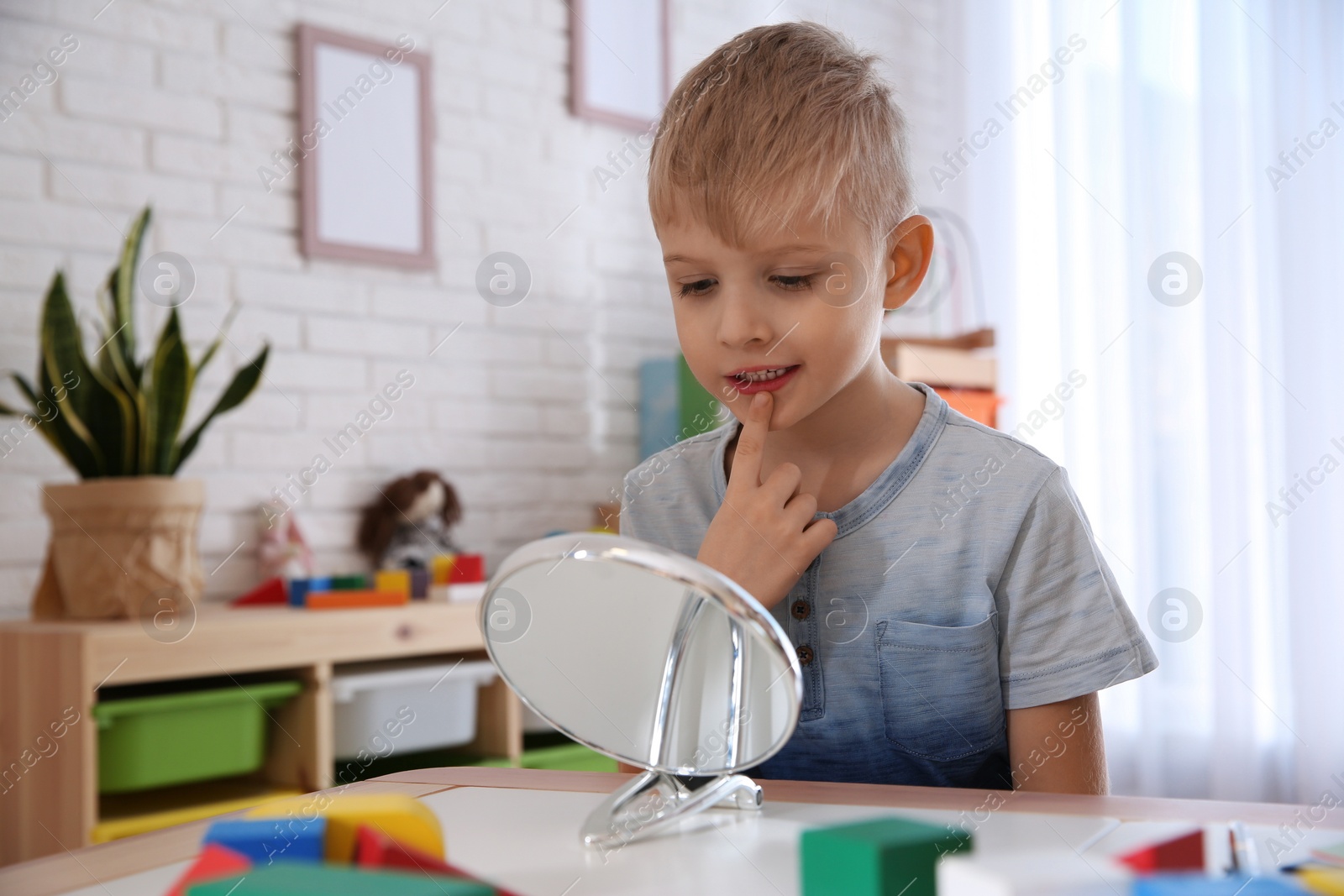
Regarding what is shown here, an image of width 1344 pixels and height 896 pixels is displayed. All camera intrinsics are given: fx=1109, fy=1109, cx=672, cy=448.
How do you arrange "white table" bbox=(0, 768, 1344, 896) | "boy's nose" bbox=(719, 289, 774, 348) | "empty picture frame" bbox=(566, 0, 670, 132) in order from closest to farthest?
"white table" bbox=(0, 768, 1344, 896), "boy's nose" bbox=(719, 289, 774, 348), "empty picture frame" bbox=(566, 0, 670, 132)

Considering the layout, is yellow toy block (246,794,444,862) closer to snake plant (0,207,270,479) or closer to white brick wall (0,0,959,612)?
snake plant (0,207,270,479)

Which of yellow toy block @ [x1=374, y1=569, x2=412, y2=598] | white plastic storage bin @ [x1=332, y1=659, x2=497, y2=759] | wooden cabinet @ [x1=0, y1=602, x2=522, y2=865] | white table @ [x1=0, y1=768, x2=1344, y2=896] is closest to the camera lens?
white table @ [x1=0, y1=768, x2=1344, y2=896]

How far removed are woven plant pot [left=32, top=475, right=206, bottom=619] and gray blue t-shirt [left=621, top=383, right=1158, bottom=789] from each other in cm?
104

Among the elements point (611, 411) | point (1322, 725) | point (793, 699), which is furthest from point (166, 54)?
point (1322, 725)

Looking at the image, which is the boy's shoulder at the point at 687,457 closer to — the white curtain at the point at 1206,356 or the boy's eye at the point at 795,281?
the boy's eye at the point at 795,281

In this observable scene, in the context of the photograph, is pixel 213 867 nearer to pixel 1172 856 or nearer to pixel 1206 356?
pixel 1172 856

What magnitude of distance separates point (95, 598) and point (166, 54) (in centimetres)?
99

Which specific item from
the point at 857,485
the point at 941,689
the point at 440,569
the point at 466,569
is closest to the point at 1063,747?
the point at 941,689

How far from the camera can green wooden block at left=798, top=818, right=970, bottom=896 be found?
0.40m

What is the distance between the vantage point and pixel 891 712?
84 centimetres

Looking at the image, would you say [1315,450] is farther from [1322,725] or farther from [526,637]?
[526,637]

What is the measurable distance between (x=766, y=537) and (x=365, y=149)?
5.62ft

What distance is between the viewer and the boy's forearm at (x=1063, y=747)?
0.78 meters

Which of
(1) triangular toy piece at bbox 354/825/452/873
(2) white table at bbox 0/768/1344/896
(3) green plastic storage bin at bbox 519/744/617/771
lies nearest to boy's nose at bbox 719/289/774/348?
(2) white table at bbox 0/768/1344/896
